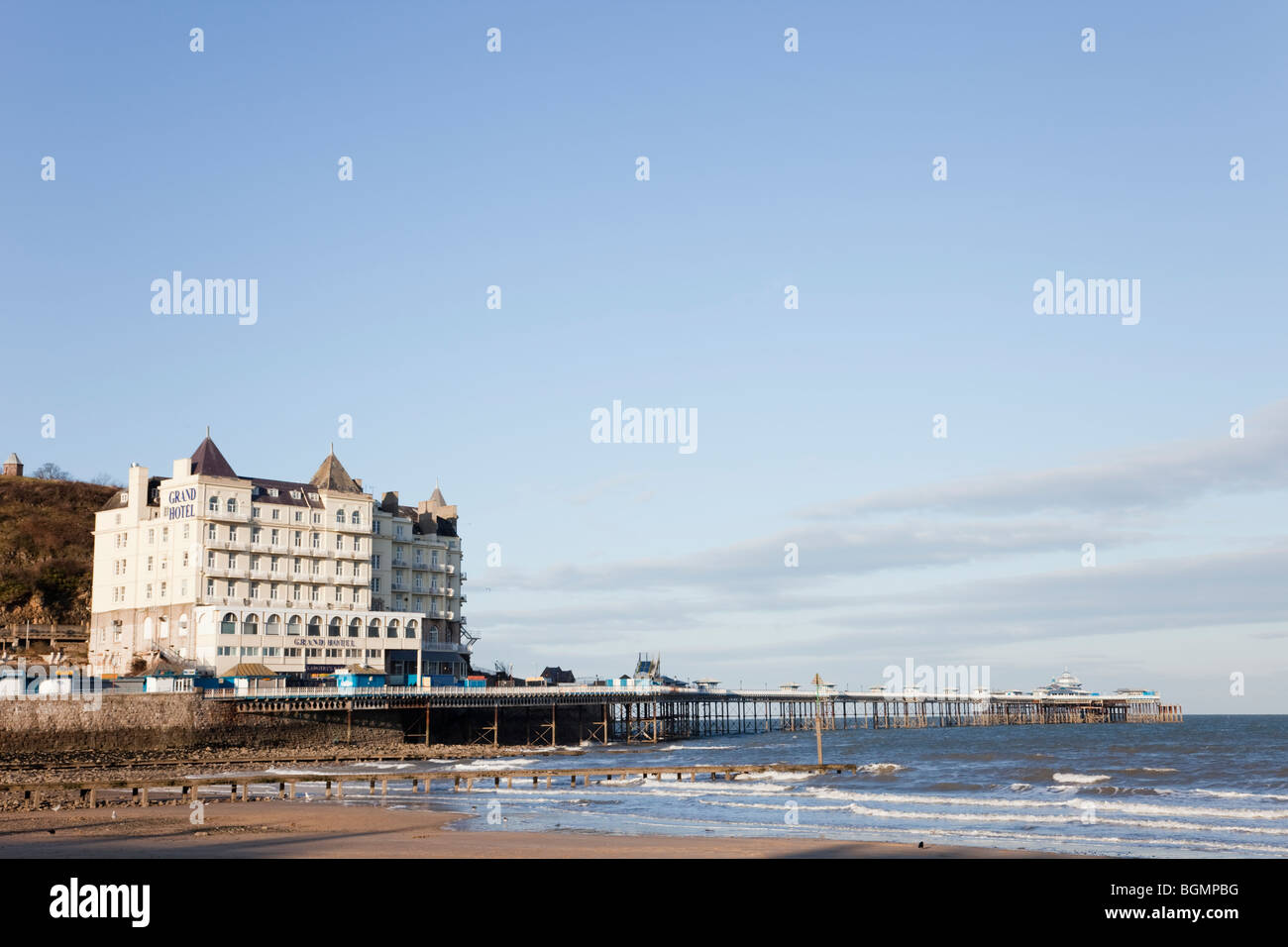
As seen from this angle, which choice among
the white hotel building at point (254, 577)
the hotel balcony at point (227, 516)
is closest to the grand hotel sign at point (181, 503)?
the white hotel building at point (254, 577)

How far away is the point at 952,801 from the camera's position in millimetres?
42719

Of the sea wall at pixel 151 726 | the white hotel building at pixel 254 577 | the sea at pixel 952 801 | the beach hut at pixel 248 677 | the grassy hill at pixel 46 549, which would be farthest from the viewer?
the grassy hill at pixel 46 549

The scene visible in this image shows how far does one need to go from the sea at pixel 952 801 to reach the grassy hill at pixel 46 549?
47.7m

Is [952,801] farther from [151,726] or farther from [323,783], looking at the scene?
[151,726]

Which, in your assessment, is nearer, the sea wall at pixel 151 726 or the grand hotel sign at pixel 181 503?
the sea wall at pixel 151 726

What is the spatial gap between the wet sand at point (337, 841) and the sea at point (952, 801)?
2019mm

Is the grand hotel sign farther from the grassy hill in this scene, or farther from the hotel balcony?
the grassy hill

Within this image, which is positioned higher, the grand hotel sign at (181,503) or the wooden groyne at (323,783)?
the grand hotel sign at (181,503)

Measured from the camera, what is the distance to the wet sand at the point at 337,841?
27047 mm

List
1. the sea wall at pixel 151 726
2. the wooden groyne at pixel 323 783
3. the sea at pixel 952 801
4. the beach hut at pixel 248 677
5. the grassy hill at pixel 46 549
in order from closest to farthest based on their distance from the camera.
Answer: the sea at pixel 952 801 → the wooden groyne at pixel 323 783 → the sea wall at pixel 151 726 → the beach hut at pixel 248 677 → the grassy hill at pixel 46 549

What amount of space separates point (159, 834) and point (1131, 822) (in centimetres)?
2751

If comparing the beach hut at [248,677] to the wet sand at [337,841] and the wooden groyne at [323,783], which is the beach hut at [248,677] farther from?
the wet sand at [337,841]

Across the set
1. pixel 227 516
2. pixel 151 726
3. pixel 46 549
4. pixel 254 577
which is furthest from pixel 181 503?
pixel 46 549
